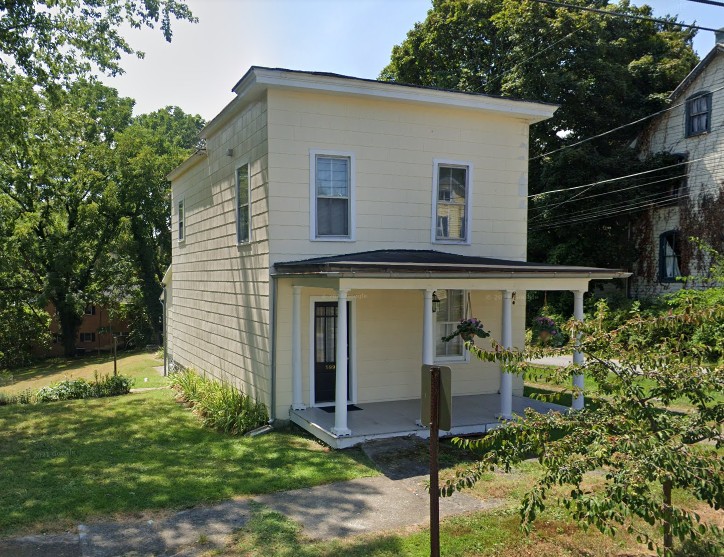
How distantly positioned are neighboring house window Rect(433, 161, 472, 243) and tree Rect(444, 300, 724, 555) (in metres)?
6.70

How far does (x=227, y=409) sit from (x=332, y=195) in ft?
15.2

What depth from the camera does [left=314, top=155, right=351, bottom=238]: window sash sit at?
10680 mm

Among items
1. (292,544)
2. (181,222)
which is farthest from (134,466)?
(181,222)

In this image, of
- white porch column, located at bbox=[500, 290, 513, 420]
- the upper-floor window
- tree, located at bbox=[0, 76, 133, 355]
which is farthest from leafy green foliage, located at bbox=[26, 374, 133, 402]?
tree, located at bbox=[0, 76, 133, 355]

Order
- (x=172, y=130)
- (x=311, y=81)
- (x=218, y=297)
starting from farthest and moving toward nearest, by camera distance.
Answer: (x=172, y=130) < (x=218, y=297) < (x=311, y=81)

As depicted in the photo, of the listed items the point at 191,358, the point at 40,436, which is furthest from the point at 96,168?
the point at 40,436

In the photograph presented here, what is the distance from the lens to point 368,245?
1102cm

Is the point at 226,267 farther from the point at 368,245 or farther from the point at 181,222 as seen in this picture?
the point at 181,222

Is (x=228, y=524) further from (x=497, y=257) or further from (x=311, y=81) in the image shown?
(x=497, y=257)

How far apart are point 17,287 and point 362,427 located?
2803 centimetres

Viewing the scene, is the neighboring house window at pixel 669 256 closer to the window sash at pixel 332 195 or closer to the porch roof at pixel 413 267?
the porch roof at pixel 413 267

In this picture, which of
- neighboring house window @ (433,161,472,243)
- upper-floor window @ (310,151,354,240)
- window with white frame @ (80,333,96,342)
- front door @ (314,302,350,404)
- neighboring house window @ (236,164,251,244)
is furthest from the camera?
window with white frame @ (80,333,96,342)

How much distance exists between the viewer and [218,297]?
44.8 feet

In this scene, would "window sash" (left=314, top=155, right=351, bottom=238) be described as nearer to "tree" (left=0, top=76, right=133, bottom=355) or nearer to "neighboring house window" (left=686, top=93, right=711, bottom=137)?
"neighboring house window" (left=686, top=93, right=711, bottom=137)
